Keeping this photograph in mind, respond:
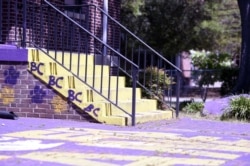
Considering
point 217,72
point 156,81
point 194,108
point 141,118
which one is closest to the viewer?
point 141,118

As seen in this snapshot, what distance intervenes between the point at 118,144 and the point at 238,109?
568 cm

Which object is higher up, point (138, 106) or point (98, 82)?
point (98, 82)

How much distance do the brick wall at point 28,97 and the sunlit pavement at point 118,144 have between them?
0.25 metres

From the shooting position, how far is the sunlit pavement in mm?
6633

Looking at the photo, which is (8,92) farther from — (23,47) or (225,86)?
(225,86)

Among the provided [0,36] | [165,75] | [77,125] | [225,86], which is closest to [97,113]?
[77,125]

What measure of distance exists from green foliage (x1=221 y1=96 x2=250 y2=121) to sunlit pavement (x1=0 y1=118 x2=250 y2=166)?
175cm

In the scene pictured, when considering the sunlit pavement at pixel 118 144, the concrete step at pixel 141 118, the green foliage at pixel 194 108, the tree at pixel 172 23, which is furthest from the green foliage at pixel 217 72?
the sunlit pavement at pixel 118 144

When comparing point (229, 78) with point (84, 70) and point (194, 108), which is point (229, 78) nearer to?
point (194, 108)

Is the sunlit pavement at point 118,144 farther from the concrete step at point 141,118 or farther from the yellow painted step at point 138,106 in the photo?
the yellow painted step at point 138,106

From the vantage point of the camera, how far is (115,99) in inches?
440

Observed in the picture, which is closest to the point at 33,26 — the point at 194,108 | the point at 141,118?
the point at 141,118

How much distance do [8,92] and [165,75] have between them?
444 centimetres

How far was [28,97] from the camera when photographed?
10.7 meters
